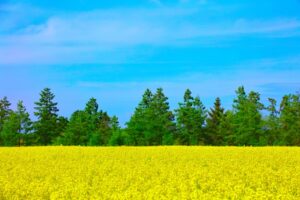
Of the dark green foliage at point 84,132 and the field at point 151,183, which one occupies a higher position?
the dark green foliage at point 84,132

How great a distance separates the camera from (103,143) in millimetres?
62344

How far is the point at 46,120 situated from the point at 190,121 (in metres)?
19.6

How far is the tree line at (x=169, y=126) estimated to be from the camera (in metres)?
58.6

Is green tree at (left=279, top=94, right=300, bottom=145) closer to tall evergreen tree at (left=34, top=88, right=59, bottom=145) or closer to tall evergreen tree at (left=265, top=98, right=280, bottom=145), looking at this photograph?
tall evergreen tree at (left=265, top=98, right=280, bottom=145)

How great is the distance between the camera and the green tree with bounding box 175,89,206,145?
6103cm

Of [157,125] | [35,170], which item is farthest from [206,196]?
[157,125]

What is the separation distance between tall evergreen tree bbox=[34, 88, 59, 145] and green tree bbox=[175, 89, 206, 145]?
679 inches

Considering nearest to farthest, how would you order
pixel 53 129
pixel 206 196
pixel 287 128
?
pixel 206 196, pixel 287 128, pixel 53 129

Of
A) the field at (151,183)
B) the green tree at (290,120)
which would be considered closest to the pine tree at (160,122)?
the green tree at (290,120)

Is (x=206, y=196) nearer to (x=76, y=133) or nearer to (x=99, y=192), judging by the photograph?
(x=99, y=192)

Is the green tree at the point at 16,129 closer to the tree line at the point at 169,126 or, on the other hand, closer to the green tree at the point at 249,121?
the tree line at the point at 169,126

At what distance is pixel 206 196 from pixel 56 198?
13.9 ft

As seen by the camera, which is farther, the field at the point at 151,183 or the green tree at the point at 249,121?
the green tree at the point at 249,121

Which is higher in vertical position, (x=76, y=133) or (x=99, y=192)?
(x=76, y=133)
